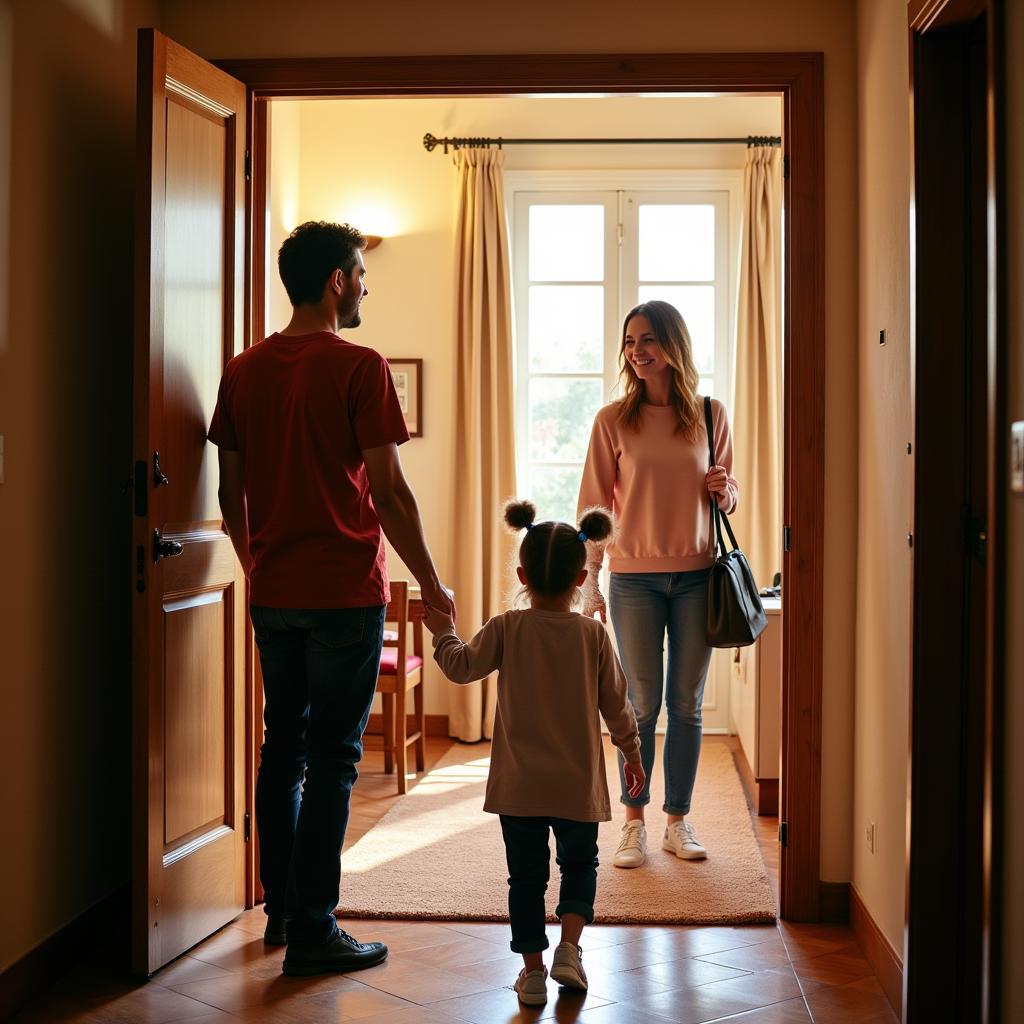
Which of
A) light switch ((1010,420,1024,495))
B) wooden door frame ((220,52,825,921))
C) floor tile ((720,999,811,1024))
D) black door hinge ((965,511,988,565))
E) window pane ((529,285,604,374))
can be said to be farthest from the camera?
window pane ((529,285,604,374))

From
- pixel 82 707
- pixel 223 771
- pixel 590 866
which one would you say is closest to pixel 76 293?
pixel 82 707

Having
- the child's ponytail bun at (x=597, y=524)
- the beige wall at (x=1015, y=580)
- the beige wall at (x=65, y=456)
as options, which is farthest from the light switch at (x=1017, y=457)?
the beige wall at (x=65, y=456)

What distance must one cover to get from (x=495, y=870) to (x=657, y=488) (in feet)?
4.01

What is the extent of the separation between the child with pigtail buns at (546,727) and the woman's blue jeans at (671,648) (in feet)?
2.82

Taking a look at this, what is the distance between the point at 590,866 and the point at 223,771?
101 cm

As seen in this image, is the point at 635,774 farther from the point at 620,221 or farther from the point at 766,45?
the point at 620,221

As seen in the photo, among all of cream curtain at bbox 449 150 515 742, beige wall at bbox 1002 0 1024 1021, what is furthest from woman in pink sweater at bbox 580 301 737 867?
cream curtain at bbox 449 150 515 742

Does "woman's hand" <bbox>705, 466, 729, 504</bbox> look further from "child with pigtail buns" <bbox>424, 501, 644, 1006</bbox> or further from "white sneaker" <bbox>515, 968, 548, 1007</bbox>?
"white sneaker" <bbox>515, 968, 548, 1007</bbox>

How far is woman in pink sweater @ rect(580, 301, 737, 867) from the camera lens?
3273 millimetres

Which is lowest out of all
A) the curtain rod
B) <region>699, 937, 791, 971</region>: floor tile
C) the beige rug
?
the beige rug

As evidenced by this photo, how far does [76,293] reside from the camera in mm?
2613

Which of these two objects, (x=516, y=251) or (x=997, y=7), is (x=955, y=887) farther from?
(x=516, y=251)

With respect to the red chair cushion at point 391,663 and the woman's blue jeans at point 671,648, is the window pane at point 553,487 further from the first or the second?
the woman's blue jeans at point 671,648

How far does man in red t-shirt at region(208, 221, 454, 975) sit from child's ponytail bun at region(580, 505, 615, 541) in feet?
1.14
